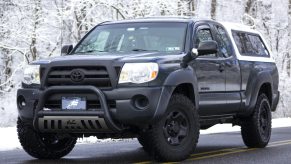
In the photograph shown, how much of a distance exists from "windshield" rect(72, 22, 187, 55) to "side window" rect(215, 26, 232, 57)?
94 centimetres

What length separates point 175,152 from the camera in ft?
28.2

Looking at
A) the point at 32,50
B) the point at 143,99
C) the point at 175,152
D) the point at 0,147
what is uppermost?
the point at 143,99

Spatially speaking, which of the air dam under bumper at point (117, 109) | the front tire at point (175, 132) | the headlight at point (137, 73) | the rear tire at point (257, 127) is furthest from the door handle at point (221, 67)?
the headlight at point (137, 73)

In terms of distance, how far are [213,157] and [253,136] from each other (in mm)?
1814

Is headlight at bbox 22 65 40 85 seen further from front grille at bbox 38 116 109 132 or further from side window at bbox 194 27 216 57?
side window at bbox 194 27 216 57

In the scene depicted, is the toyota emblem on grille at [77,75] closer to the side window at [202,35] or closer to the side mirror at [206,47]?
the side mirror at [206,47]

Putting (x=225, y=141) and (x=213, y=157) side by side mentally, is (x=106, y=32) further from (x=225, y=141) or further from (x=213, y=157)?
(x=225, y=141)

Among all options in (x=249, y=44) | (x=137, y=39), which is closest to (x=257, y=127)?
(x=249, y=44)

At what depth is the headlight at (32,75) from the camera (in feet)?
28.5

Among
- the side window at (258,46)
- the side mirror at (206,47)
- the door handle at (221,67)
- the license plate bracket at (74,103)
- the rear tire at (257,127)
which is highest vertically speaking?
the side mirror at (206,47)

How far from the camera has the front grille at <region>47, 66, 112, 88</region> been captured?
8.24 metres

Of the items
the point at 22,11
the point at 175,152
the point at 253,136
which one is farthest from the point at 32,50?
the point at 175,152

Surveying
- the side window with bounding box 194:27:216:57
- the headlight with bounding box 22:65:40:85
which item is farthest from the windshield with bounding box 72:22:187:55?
the headlight with bounding box 22:65:40:85

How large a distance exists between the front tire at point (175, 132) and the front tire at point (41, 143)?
1620mm
